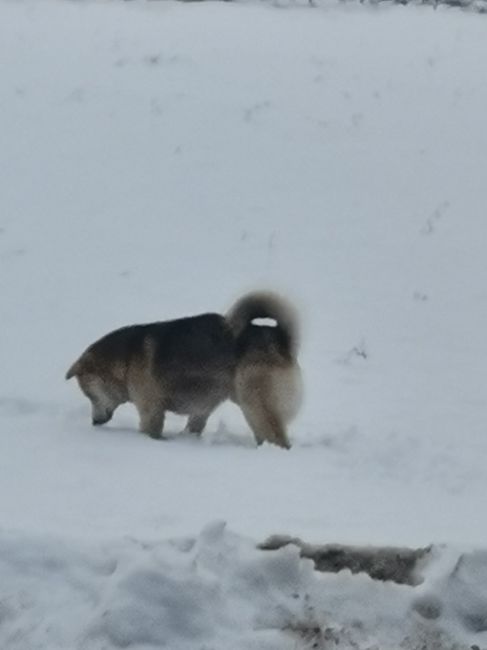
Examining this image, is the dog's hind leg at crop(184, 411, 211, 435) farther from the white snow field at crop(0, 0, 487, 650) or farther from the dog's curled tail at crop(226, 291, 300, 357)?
the dog's curled tail at crop(226, 291, 300, 357)

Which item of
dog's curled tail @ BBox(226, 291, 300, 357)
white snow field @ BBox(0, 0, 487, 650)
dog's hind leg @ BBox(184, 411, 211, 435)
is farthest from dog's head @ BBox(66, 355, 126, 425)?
dog's curled tail @ BBox(226, 291, 300, 357)

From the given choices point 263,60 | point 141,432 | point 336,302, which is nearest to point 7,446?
point 141,432

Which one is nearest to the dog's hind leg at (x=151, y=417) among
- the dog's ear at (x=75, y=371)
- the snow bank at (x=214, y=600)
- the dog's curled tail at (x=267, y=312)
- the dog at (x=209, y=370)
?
the dog at (x=209, y=370)

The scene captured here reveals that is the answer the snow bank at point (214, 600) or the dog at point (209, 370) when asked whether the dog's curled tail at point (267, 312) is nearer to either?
the dog at point (209, 370)

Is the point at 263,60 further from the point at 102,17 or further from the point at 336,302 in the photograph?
the point at 336,302

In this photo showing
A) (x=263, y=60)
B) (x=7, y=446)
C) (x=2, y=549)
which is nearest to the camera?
(x=2, y=549)

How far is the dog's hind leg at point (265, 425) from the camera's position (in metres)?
8.91

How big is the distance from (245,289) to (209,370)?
3.74m

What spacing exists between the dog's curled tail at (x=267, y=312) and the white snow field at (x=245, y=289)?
620mm

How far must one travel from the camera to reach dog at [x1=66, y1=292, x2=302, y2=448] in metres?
8.98

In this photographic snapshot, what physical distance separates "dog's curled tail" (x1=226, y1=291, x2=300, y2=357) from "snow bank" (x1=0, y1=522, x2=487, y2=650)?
306cm

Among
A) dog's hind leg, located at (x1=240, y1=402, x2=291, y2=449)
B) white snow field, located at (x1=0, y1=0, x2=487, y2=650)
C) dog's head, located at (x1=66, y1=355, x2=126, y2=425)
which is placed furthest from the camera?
dog's head, located at (x1=66, y1=355, x2=126, y2=425)

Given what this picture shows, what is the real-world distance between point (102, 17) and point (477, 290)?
33.4 ft

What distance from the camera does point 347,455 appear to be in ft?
28.5
